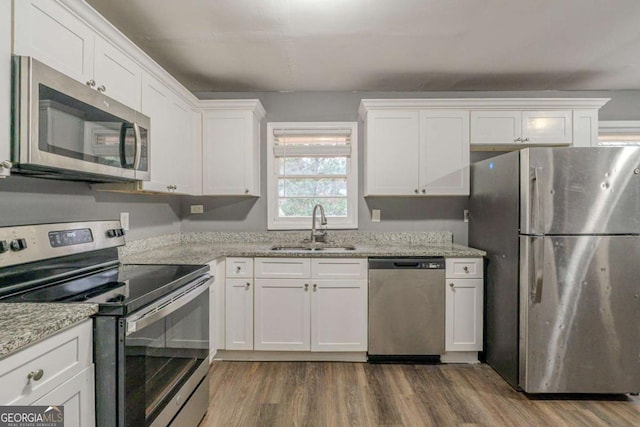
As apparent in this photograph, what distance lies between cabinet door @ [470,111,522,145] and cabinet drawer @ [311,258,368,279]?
1595 millimetres

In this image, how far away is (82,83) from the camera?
1.52 m

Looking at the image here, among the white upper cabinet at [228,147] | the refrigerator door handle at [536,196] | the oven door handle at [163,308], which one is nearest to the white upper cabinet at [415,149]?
the refrigerator door handle at [536,196]

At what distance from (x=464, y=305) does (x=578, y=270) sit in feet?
2.66

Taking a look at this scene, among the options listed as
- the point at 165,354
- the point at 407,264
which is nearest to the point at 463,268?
the point at 407,264

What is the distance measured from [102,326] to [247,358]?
1.76 m

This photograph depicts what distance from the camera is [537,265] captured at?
2.16m

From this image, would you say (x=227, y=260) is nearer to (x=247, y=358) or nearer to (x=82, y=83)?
(x=247, y=358)

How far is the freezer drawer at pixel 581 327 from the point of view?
2164mm

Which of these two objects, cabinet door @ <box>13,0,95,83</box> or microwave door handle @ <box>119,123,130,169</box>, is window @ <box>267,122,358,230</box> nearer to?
microwave door handle @ <box>119,123,130,169</box>

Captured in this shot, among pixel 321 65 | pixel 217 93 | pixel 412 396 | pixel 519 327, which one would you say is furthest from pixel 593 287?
pixel 217 93

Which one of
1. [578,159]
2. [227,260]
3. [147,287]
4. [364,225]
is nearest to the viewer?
[147,287]

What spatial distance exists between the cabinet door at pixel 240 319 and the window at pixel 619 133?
12.0 ft

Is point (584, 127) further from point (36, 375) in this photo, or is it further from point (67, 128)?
point (36, 375)

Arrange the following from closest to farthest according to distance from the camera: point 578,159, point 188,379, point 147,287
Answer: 1. point 147,287
2. point 188,379
3. point 578,159
